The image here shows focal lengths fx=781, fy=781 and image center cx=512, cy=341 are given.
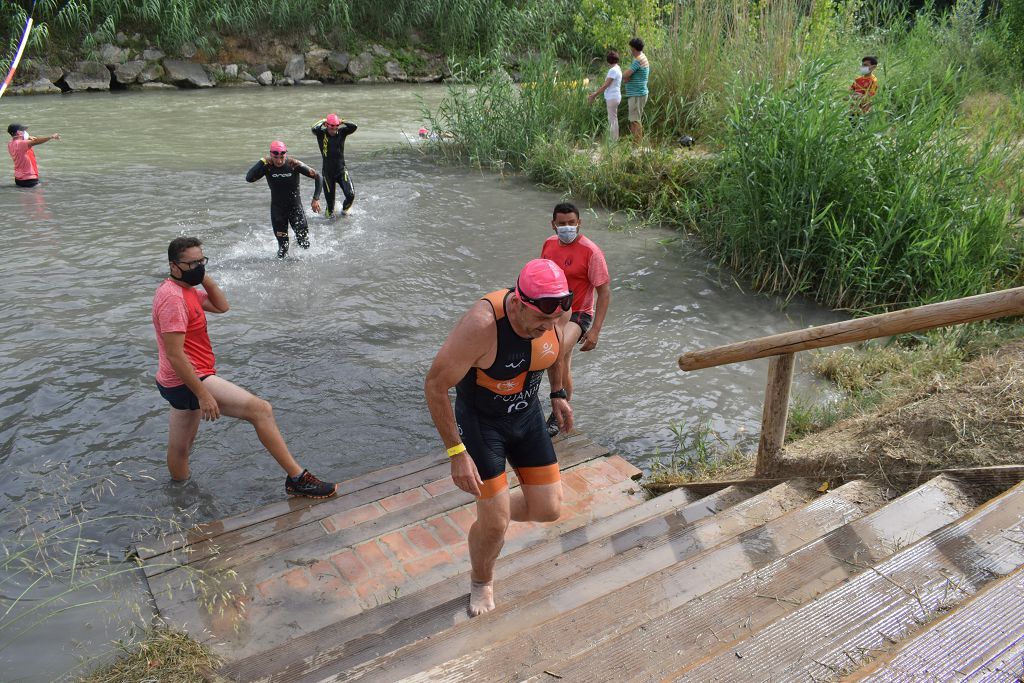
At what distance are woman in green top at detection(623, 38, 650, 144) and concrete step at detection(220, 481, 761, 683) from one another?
964cm

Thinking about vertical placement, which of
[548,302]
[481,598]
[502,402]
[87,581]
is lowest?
[87,581]

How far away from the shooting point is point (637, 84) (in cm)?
1296

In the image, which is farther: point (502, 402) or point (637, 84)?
point (637, 84)

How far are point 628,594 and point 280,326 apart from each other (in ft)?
19.3

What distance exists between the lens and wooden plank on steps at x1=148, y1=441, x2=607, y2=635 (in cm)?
385

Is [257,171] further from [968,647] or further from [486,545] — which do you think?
[968,647]

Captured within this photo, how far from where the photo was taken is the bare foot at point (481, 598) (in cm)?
353

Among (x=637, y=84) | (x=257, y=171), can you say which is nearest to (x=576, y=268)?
(x=257, y=171)

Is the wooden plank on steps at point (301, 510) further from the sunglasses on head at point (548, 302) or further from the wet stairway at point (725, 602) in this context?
the sunglasses on head at point (548, 302)

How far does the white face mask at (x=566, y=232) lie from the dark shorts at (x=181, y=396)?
101 inches

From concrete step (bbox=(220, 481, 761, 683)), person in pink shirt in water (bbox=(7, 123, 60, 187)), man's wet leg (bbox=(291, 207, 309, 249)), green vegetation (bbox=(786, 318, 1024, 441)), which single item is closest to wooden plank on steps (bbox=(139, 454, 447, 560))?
concrete step (bbox=(220, 481, 761, 683))

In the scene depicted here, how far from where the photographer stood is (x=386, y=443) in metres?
5.99

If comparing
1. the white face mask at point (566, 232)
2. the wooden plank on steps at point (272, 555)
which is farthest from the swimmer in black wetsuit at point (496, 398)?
the white face mask at point (566, 232)

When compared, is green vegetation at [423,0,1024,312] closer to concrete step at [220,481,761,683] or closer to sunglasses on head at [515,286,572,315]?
concrete step at [220,481,761,683]
